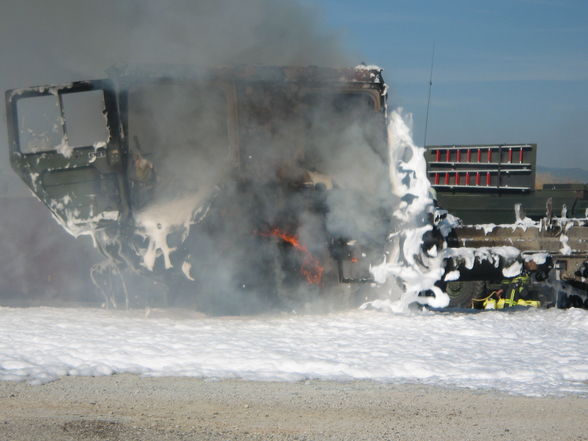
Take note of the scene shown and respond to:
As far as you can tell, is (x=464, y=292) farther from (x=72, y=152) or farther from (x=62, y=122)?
(x=62, y=122)

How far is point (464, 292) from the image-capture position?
10734 millimetres

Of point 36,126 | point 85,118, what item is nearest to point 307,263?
point 85,118

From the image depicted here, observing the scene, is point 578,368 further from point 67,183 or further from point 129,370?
point 67,183

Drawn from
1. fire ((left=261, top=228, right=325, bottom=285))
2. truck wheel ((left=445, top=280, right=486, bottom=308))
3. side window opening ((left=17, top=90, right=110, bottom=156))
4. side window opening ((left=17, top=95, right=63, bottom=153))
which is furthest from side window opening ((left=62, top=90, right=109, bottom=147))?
truck wheel ((left=445, top=280, right=486, bottom=308))

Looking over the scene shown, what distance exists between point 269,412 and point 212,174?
10.8 feet

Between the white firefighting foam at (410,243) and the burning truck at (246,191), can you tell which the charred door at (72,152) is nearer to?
the burning truck at (246,191)

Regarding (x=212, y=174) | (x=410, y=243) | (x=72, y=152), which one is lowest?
(x=410, y=243)

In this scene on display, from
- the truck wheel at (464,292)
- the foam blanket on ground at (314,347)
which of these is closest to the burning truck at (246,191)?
the foam blanket on ground at (314,347)

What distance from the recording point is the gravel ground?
3.96 meters

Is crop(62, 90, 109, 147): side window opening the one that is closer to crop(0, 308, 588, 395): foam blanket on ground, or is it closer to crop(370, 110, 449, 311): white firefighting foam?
crop(0, 308, 588, 395): foam blanket on ground

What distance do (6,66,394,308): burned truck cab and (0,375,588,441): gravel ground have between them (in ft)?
7.96

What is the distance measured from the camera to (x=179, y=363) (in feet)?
17.5

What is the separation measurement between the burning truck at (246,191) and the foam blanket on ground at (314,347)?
0.44 m

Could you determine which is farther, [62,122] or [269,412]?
[62,122]
